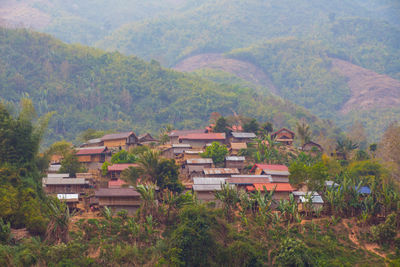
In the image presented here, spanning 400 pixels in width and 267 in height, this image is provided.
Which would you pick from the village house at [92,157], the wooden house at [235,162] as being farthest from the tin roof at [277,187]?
the village house at [92,157]

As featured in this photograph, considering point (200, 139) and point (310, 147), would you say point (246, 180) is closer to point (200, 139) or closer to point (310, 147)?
point (200, 139)

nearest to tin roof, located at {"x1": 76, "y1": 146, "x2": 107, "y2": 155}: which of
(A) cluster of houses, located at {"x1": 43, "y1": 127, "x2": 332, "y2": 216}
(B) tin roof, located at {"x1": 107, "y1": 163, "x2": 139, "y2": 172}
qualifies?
(A) cluster of houses, located at {"x1": 43, "y1": 127, "x2": 332, "y2": 216}

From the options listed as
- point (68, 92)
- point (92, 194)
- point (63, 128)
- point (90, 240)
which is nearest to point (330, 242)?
point (90, 240)

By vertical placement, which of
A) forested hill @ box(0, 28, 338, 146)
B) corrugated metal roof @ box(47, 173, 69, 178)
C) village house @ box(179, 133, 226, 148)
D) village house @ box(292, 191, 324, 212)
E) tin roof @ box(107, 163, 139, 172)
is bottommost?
village house @ box(292, 191, 324, 212)

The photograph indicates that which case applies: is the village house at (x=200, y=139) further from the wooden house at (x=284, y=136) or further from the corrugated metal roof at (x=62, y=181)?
the corrugated metal roof at (x=62, y=181)

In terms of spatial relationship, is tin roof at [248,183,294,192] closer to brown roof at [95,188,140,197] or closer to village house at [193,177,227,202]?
village house at [193,177,227,202]

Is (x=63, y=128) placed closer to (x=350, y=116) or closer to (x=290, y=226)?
(x=290, y=226)
